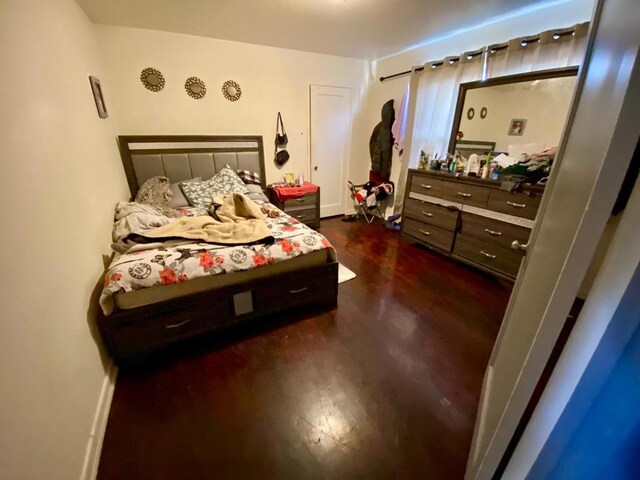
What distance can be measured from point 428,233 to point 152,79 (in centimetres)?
354

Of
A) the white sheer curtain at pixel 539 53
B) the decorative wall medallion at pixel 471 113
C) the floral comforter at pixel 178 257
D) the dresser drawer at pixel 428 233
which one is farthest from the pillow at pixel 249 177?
the white sheer curtain at pixel 539 53

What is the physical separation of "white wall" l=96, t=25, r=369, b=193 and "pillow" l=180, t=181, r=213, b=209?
2.47 ft

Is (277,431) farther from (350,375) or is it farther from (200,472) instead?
(350,375)

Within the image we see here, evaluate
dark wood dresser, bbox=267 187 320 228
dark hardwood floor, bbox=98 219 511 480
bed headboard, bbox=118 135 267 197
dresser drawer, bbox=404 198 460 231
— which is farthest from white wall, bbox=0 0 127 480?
dresser drawer, bbox=404 198 460 231

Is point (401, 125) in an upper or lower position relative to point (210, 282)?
upper

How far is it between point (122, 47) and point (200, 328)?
2.99 m

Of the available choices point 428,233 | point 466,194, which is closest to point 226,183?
point 428,233

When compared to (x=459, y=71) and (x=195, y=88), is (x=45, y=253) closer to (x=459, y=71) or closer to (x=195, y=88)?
(x=195, y=88)

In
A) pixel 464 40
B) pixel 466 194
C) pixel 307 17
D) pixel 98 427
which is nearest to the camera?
pixel 98 427

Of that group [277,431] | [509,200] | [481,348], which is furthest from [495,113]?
[277,431]

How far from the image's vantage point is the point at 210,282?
1671mm

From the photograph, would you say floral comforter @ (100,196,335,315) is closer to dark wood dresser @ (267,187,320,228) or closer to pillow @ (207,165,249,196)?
pillow @ (207,165,249,196)

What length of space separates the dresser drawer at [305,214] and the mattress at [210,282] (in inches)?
67.7

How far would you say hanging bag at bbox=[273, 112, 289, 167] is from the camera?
12.0 ft
